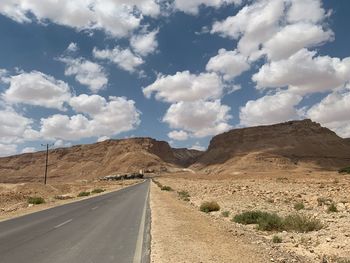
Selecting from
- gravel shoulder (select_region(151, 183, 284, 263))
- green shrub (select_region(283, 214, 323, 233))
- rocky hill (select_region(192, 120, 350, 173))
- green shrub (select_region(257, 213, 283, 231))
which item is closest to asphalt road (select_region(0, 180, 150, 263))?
gravel shoulder (select_region(151, 183, 284, 263))

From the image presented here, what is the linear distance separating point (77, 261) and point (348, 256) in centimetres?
603

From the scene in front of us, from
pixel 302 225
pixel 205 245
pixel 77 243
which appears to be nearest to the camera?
pixel 205 245

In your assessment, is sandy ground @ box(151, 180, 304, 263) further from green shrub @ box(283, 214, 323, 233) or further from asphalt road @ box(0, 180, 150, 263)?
green shrub @ box(283, 214, 323, 233)

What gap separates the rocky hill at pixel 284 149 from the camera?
5891 inches

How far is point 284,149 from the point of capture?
164750 millimetres

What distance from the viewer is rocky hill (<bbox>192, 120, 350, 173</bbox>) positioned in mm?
149625

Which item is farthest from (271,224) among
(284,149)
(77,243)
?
(284,149)

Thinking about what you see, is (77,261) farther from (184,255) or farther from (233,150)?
(233,150)

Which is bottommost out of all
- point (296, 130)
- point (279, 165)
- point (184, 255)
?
point (184, 255)

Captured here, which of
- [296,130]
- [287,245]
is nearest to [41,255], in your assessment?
[287,245]

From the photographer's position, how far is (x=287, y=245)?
11.9 metres

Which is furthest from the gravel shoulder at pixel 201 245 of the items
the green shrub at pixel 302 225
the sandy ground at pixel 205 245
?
the green shrub at pixel 302 225

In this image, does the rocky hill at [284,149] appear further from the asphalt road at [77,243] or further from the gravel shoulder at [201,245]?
the asphalt road at [77,243]

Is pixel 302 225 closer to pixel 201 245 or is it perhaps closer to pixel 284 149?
pixel 201 245
